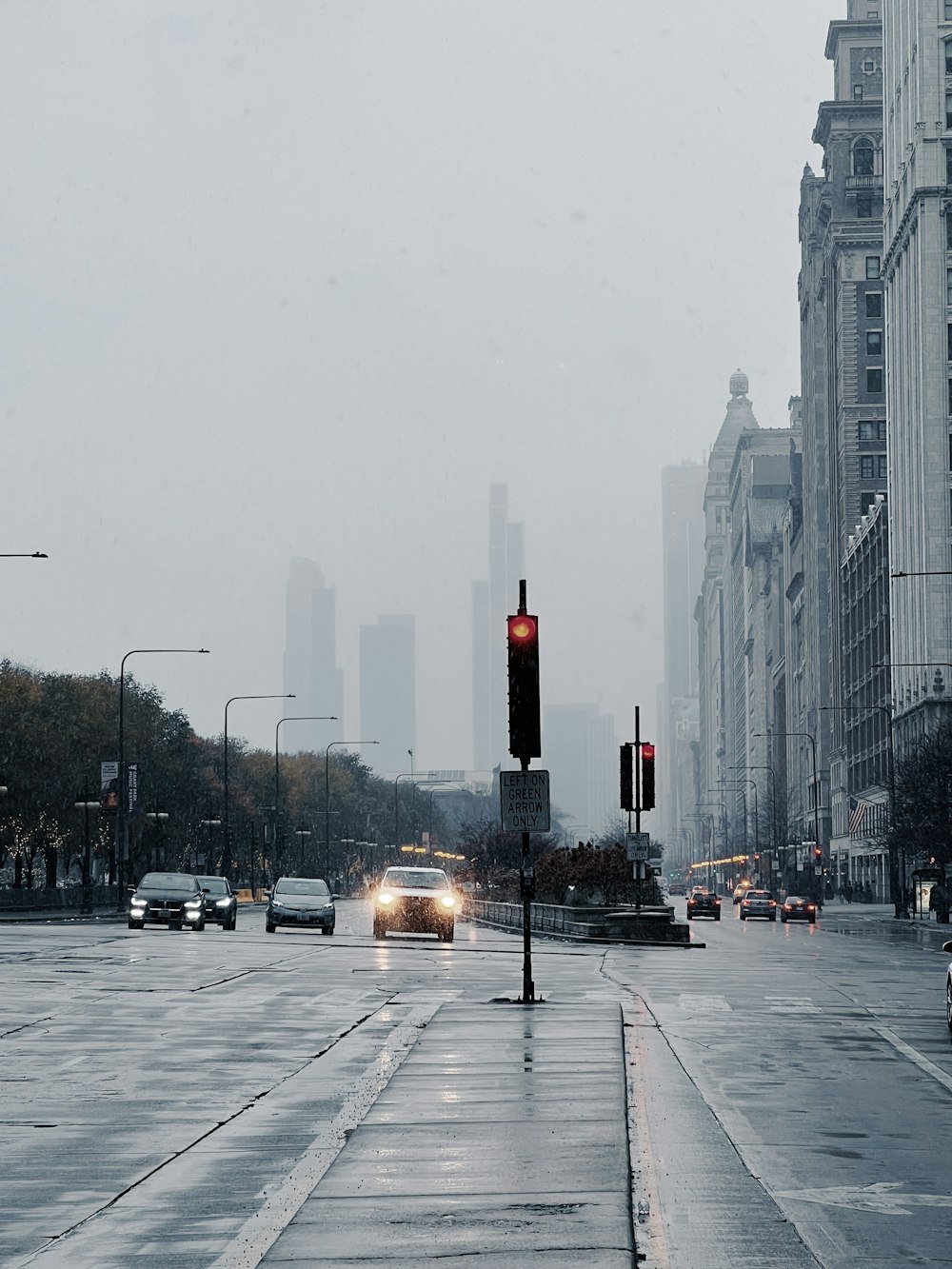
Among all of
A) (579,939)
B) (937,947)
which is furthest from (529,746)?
(937,947)

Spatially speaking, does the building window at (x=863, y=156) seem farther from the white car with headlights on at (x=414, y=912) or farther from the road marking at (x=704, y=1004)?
the road marking at (x=704, y=1004)

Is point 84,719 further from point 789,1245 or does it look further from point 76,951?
point 789,1245

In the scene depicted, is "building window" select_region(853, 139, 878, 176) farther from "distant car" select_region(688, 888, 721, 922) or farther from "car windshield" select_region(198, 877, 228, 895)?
"car windshield" select_region(198, 877, 228, 895)

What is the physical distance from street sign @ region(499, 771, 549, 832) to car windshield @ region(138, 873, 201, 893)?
28.1 meters

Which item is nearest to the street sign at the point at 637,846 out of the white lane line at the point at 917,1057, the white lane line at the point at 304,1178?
the white lane line at the point at 917,1057

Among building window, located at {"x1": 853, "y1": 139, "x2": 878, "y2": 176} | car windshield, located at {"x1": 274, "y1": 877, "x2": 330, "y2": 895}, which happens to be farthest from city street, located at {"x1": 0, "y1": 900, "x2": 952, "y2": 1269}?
building window, located at {"x1": 853, "y1": 139, "x2": 878, "y2": 176}

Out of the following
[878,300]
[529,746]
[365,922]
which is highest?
[878,300]

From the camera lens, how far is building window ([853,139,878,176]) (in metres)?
170

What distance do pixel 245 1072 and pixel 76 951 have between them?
2002 centimetres

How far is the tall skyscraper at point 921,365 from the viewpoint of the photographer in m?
112

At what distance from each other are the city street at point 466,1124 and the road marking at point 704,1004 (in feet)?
0.44

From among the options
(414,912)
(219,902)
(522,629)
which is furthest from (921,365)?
(522,629)

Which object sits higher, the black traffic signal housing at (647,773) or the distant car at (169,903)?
the black traffic signal housing at (647,773)

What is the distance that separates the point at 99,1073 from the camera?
1694 cm
